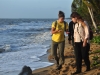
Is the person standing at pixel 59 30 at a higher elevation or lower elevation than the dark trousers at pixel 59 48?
higher

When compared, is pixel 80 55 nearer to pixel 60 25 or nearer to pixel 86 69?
pixel 86 69

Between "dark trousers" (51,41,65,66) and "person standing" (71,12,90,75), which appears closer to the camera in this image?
"person standing" (71,12,90,75)

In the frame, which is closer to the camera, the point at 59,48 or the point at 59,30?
the point at 59,30

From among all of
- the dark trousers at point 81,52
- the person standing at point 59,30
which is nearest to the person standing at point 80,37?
the dark trousers at point 81,52

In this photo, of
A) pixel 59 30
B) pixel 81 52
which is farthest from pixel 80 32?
pixel 59 30

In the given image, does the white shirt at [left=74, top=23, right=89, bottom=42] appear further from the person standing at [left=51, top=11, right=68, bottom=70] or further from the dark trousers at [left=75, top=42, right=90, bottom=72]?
the person standing at [left=51, top=11, right=68, bottom=70]

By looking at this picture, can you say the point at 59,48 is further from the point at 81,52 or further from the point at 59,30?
the point at 81,52

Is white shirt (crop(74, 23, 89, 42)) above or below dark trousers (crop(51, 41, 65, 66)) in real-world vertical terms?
above

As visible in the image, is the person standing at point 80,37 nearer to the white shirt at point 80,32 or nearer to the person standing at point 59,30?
the white shirt at point 80,32

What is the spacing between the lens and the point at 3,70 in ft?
29.2

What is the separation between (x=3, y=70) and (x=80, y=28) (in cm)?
355

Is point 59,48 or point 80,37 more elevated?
point 80,37

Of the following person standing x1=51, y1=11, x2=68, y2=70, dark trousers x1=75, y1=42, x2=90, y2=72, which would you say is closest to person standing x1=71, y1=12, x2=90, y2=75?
dark trousers x1=75, y1=42, x2=90, y2=72

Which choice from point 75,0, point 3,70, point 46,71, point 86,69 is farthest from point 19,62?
point 75,0
